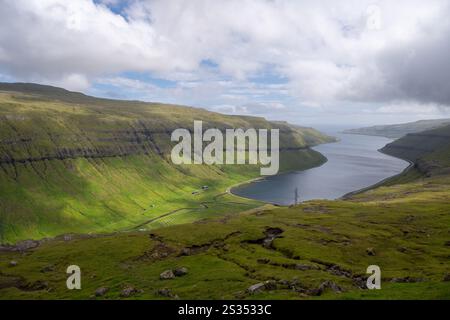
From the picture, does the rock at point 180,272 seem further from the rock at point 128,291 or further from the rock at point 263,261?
the rock at point 263,261

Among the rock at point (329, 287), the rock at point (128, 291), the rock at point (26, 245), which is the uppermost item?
the rock at point (329, 287)

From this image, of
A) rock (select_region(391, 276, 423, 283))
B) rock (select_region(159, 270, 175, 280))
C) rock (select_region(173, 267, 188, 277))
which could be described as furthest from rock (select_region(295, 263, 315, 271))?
rock (select_region(159, 270, 175, 280))

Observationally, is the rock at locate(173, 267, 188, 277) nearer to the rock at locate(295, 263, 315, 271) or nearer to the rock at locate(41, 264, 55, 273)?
the rock at locate(295, 263, 315, 271)

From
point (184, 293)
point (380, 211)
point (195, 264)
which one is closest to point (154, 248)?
point (195, 264)

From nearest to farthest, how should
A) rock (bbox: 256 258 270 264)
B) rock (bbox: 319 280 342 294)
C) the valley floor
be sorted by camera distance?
1. rock (bbox: 319 280 342 294)
2. the valley floor
3. rock (bbox: 256 258 270 264)

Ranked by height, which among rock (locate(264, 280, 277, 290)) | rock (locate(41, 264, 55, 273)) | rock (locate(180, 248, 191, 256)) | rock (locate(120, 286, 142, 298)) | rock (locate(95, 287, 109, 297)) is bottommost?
rock (locate(41, 264, 55, 273))

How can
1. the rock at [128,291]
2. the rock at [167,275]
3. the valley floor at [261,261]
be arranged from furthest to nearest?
the rock at [167,275] < the rock at [128,291] < the valley floor at [261,261]

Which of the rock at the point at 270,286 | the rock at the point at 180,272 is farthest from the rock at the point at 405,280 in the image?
the rock at the point at 180,272

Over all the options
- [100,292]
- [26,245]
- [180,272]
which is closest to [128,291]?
[100,292]
